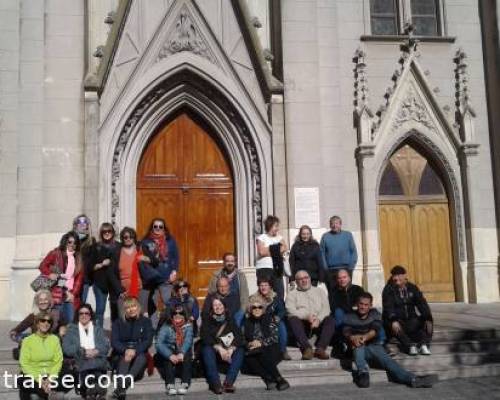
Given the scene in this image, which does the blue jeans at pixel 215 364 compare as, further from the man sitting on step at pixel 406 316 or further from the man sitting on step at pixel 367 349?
the man sitting on step at pixel 406 316

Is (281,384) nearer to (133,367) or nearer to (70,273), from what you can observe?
(133,367)

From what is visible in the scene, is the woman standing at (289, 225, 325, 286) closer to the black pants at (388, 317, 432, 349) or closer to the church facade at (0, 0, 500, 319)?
the black pants at (388, 317, 432, 349)

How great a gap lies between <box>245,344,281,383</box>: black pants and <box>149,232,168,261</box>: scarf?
1901 millimetres

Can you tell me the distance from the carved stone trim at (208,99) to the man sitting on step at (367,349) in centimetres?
434

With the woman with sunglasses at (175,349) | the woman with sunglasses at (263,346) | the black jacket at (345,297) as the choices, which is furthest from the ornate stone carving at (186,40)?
the woman with sunglasses at (175,349)

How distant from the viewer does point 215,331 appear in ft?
24.7

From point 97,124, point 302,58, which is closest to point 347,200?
point 302,58

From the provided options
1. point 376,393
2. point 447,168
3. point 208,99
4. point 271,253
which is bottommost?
point 376,393

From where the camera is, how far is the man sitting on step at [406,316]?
8141 millimetres

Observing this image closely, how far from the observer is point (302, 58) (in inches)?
466

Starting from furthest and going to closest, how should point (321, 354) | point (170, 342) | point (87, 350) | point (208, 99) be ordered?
1. point (208, 99)
2. point (321, 354)
3. point (170, 342)
4. point (87, 350)

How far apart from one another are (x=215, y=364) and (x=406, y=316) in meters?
2.90

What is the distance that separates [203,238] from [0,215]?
4.19 meters

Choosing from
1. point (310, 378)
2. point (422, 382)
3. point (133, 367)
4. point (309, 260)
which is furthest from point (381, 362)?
point (133, 367)
